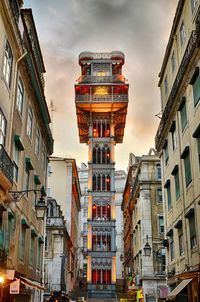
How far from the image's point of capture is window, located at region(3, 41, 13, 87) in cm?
1700

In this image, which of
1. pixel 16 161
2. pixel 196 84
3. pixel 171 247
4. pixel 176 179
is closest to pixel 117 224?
pixel 171 247

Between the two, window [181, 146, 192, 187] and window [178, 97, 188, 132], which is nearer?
window [181, 146, 192, 187]

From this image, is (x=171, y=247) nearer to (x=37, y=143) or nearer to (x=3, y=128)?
(x=37, y=143)

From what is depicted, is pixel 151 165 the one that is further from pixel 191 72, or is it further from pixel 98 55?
pixel 98 55

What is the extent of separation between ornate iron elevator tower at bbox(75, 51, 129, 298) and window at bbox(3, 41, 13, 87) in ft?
183

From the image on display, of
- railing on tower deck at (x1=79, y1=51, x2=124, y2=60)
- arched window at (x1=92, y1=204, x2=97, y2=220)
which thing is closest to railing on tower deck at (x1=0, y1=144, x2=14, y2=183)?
arched window at (x1=92, y1=204, x2=97, y2=220)

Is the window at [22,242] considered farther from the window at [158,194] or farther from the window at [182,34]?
the window at [158,194]

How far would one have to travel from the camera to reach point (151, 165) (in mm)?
42938

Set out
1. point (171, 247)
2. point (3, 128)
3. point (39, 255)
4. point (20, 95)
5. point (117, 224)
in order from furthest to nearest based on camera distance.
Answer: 1. point (117, 224)
2. point (39, 255)
3. point (171, 247)
4. point (20, 95)
5. point (3, 128)

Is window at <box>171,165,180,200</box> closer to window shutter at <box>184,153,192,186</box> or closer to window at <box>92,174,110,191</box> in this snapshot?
window shutter at <box>184,153,192,186</box>

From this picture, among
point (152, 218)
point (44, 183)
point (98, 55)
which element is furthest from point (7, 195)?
point (98, 55)

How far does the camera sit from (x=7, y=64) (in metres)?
17.4

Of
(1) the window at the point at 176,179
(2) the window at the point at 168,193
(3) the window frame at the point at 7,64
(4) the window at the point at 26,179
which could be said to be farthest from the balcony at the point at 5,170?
(2) the window at the point at 168,193

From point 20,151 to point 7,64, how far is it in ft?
15.1
